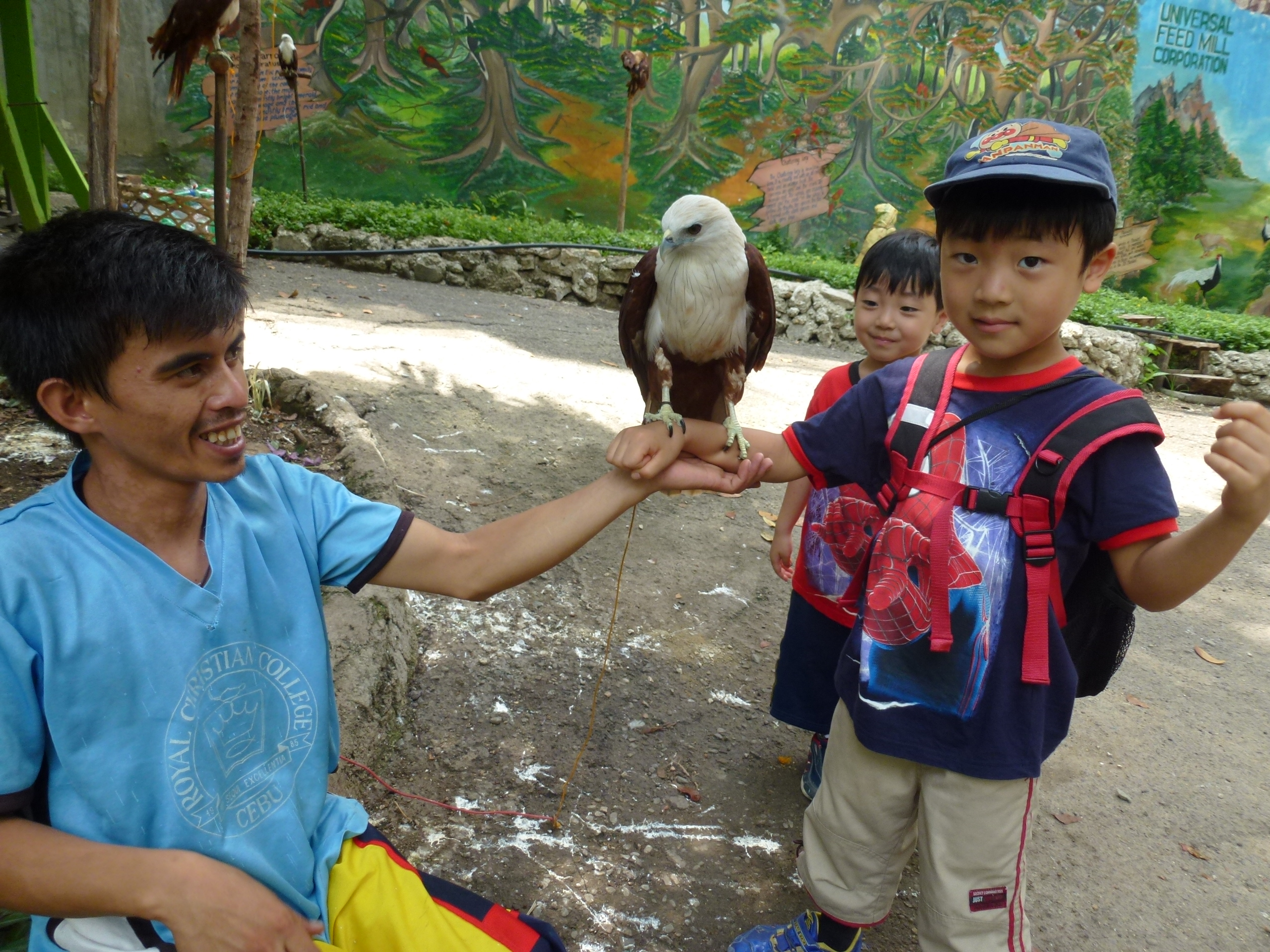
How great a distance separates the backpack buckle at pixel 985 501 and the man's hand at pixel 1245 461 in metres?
0.32

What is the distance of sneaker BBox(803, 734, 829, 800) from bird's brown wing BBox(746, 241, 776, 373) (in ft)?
3.48

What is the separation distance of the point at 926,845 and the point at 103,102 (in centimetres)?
372

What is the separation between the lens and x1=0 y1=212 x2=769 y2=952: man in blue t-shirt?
108 centimetres

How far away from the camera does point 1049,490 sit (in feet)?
4.46

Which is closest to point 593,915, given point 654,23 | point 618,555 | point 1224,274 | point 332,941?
point 332,941

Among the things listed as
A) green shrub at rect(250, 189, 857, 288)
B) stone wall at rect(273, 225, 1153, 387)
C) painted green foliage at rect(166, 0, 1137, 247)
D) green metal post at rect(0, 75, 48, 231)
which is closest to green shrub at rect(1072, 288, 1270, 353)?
stone wall at rect(273, 225, 1153, 387)

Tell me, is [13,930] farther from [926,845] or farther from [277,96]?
[277,96]

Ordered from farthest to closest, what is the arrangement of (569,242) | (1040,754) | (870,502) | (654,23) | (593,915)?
(654,23)
(569,242)
(870,502)
(593,915)
(1040,754)

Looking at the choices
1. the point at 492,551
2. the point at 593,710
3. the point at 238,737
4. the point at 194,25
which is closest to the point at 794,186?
the point at 194,25

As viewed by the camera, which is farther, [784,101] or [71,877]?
[784,101]

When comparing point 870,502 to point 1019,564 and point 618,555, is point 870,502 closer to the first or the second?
point 1019,564

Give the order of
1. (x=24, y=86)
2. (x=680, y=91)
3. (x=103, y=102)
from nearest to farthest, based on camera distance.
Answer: (x=103, y=102) → (x=24, y=86) → (x=680, y=91)

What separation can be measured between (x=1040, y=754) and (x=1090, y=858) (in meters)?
1.19

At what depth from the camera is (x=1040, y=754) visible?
145cm
